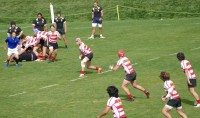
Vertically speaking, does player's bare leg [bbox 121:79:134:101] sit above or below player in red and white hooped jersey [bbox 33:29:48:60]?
below

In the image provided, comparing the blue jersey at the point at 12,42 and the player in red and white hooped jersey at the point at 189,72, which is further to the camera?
the blue jersey at the point at 12,42

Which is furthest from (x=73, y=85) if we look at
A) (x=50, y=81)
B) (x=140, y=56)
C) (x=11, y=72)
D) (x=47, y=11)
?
(x=47, y=11)

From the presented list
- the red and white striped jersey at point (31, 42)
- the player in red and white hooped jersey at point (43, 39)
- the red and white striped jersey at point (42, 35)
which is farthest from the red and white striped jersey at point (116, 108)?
the red and white striped jersey at point (31, 42)

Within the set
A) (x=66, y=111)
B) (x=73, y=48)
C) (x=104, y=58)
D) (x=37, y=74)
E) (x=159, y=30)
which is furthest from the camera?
(x=159, y=30)

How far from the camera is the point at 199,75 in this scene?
24.8m

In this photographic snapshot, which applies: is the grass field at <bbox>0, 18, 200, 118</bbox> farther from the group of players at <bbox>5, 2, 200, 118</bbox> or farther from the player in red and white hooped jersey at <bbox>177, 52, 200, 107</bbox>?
the group of players at <bbox>5, 2, 200, 118</bbox>

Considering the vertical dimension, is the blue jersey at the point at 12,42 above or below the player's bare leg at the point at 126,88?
above

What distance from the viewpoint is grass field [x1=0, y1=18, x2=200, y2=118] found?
19719 mm

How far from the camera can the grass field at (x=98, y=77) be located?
19719 mm

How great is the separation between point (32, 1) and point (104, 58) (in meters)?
28.0

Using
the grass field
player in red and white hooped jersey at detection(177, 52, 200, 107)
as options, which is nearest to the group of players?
player in red and white hooped jersey at detection(177, 52, 200, 107)

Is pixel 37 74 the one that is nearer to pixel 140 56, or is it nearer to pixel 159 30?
pixel 140 56

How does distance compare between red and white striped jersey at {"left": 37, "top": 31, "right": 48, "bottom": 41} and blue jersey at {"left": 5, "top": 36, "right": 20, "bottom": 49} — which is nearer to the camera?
blue jersey at {"left": 5, "top": 36, "right": 20, "bottom": 49}

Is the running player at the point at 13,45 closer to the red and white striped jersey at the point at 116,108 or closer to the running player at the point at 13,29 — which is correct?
the running player at the point at 13,29
